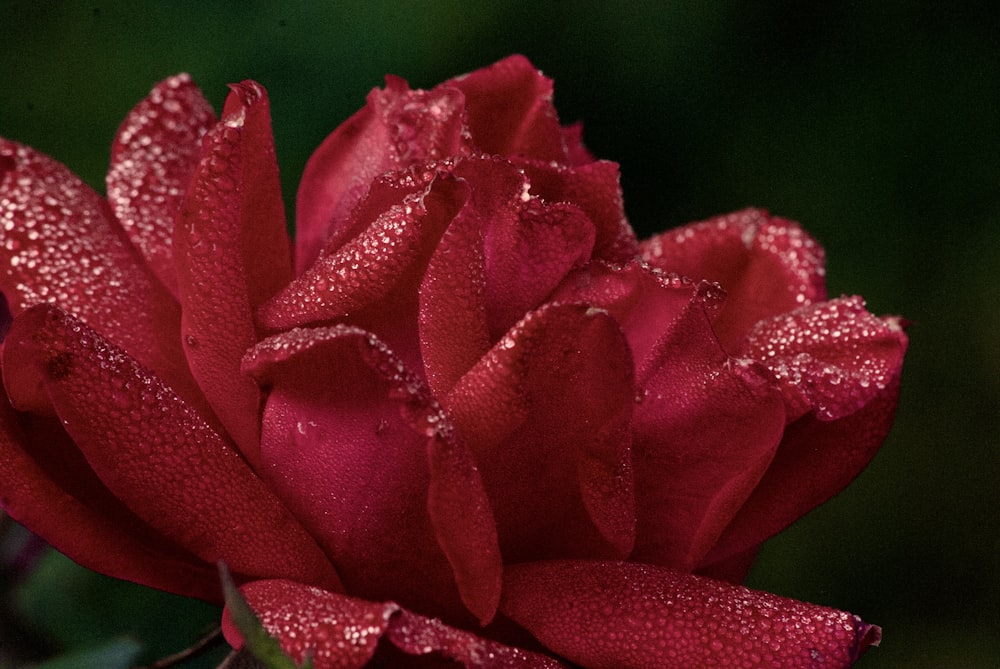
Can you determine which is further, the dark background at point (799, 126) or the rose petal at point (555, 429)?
the dark background at point (799, 126)

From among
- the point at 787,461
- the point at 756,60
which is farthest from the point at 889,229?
the point at 787,461

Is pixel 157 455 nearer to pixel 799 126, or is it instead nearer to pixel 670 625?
pixel 670 625

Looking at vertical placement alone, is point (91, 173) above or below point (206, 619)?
above

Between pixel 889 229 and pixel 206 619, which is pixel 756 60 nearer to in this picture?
pixel 889 229

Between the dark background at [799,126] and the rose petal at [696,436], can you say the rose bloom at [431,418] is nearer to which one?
the rose petal at [696,436]

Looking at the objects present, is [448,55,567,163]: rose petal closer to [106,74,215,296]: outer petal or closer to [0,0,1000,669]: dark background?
[106,74,215,296]: outer petal

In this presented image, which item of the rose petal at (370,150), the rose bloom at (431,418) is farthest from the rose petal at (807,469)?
the rose petal at (370,150)

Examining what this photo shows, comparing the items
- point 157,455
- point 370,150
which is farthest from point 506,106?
point 157,455
